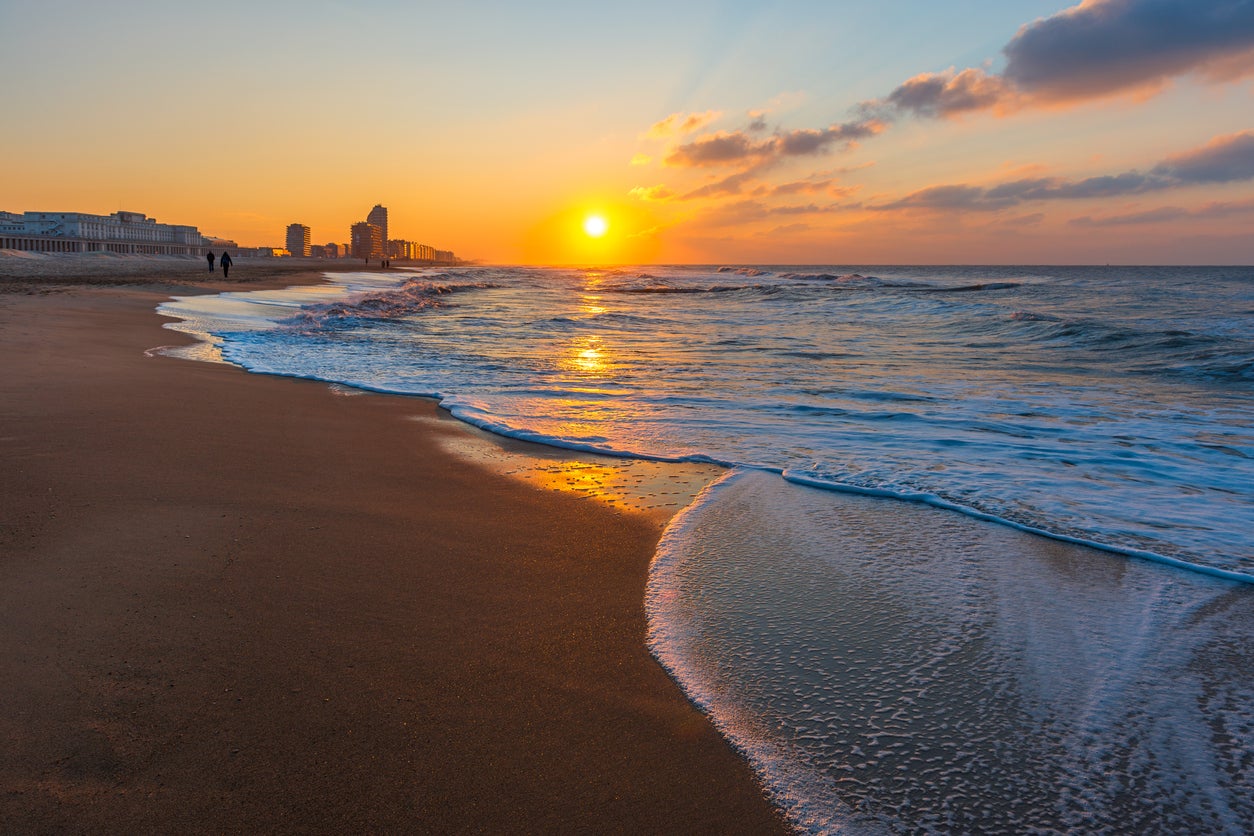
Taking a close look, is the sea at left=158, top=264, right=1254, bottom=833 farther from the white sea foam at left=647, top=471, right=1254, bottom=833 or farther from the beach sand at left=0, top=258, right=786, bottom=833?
the beach sand at left=0, top=258, right=786, bottom=833

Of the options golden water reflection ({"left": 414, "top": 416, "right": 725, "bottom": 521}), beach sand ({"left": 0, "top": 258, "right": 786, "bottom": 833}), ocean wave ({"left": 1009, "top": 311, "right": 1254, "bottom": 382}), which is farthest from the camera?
ocean wave ({"left": 1009, "top": 311, "right": 1254, "bottom": 382})

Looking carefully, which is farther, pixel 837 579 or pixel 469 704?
pixel 837 579

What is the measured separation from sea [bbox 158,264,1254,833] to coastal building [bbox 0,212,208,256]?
148935 millimetres

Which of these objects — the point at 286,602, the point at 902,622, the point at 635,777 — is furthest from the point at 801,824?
the point at 286,602

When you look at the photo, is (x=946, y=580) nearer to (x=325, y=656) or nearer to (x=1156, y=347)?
(x=325, y=656)

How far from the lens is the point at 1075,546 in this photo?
391cm

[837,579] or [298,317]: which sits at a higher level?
[298,317]

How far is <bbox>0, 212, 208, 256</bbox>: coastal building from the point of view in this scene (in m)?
133

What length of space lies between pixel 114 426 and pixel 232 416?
92 centimetres

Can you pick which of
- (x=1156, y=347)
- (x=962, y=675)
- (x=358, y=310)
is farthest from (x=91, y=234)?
(x=962, y=675)

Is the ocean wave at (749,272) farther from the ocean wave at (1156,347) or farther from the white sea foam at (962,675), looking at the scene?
the white sea foam at (962,675)

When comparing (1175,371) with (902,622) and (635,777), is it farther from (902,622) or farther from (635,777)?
(635,777)

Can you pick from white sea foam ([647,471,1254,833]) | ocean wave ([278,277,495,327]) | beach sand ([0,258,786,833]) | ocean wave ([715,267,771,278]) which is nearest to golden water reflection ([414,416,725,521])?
beach sand ([0,258,786,833])

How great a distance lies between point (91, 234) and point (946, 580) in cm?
18548
